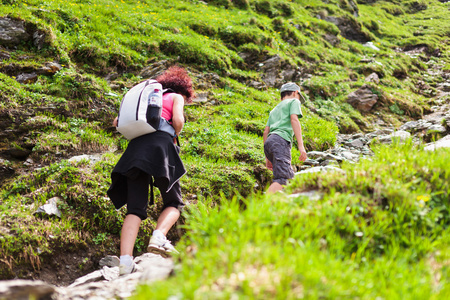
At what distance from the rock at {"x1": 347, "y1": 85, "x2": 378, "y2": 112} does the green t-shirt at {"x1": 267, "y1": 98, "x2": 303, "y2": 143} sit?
9973 millimetres

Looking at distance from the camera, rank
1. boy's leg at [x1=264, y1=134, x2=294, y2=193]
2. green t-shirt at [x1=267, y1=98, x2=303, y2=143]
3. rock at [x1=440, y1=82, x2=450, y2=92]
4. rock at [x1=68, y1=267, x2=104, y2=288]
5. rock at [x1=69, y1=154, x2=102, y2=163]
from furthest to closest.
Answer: rock at [x1=440, y1=82, x2=450, y2=92] → rock at [x1=69, y1=154, x2=102, y2=163] → green t-shirt at [x1=267, y1=98, x2=303, y2=143] → boy's leg at [x1=264, y1=134, x2=294, y2=193] → rock at [x1=68, y1=267, x2=104, y2=288]

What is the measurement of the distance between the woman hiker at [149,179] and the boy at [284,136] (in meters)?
1.91

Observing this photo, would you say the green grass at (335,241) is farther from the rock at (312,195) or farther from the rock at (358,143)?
the rock at (358,143)

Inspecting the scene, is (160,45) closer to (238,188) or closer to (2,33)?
(2,33)

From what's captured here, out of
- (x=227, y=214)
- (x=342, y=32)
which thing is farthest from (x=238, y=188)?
(x=342, y=32)

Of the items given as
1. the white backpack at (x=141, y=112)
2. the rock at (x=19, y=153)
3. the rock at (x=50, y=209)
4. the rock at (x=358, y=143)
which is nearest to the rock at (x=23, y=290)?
the white backpack at (x=141, y=112)

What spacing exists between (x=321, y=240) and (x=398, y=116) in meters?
14.6

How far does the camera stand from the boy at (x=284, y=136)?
568 centimetres

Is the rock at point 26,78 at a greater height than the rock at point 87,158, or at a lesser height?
greater

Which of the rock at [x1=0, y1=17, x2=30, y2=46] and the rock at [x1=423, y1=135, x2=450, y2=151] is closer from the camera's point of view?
the rock at [x1=423, y1=135, x2=450, y2=151]

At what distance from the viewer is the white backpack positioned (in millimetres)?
→ 4164

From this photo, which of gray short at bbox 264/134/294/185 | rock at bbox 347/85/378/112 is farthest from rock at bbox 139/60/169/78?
rock at bbox 347/85/378/112

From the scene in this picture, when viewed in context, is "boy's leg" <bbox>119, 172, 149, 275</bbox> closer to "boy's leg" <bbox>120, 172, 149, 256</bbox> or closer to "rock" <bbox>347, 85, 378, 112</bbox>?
"boy's leg" <bbox>120, 172, 149, 256</bbox>

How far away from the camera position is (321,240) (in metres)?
2.62
